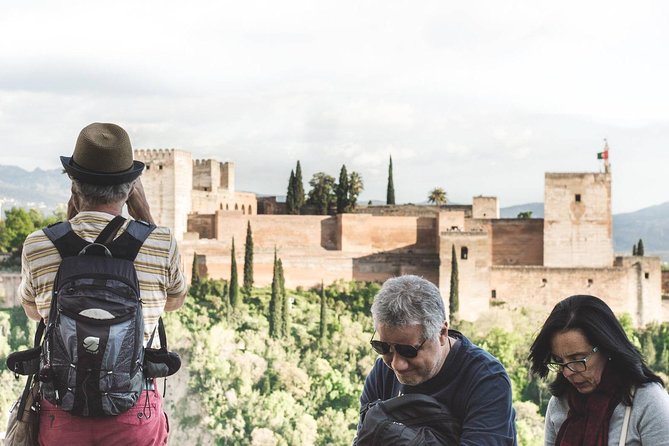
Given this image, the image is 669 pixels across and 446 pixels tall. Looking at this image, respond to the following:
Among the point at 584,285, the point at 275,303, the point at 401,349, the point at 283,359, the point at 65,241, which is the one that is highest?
the point at 65,241

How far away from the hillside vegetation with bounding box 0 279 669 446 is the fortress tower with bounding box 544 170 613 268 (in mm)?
1494

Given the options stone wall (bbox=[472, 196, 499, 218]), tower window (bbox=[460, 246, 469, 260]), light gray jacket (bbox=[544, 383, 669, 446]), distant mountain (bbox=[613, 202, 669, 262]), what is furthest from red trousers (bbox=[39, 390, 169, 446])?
distant mountain (bbox=[613, 202, 669, 262])

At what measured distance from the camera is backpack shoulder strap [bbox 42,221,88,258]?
2.65 meters

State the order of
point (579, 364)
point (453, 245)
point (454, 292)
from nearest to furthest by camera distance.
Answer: point (579, 364), point (454, 292), point (453, 245)

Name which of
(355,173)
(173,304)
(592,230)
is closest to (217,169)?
(355,173)

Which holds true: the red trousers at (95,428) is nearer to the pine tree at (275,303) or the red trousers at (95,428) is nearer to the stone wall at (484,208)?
the pine tree at (275,303)

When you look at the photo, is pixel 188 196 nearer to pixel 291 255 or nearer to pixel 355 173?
pixel 291 255

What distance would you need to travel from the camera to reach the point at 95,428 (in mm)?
2590

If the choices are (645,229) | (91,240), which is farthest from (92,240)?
(645,229)

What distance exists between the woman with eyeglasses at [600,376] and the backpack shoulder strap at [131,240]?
1.07 meters

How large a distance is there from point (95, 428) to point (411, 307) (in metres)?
0.86

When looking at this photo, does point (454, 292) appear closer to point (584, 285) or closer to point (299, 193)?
point (584, 285)

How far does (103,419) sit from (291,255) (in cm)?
2189

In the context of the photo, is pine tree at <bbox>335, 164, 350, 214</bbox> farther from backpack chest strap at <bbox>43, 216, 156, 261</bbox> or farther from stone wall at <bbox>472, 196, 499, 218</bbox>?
backpack chest strap at <bbox>43, 216, 156, 261</bbox>
